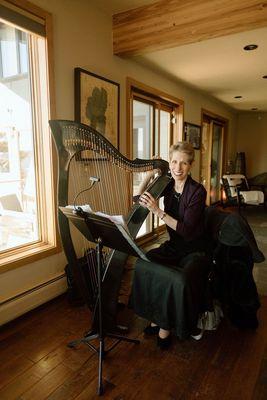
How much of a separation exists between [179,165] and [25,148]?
1.26 metres

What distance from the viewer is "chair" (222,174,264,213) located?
5789mm

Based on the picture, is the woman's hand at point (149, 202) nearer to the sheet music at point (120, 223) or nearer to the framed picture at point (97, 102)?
the sheet music at point (120, 223)

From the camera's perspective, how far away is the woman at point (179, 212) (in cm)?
177

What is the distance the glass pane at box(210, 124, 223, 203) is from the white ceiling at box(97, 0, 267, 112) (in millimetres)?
1570

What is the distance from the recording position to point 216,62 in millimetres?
3465

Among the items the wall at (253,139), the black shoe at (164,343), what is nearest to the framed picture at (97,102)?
the black shoe at (164,343)

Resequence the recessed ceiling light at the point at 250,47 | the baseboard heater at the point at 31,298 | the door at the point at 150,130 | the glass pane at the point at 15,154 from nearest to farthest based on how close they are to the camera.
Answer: the baseboard heater at the point at 31,298, the glass pane at the point at 15,154, the recessed ceiling light at the point at 250,47, the door at the point at 150,130

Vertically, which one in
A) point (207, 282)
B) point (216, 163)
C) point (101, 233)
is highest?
point (216, 163)

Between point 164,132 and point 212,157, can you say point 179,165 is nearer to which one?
point 164,132

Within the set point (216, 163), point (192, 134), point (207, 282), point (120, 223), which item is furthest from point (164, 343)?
point (216, 163)

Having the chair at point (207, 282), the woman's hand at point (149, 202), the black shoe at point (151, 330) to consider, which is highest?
the woman's hand at point (149, 202)

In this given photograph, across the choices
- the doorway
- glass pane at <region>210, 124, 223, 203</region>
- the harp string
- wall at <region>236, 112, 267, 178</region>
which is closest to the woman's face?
the harp string

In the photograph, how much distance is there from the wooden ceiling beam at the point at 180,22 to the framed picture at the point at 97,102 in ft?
1.41

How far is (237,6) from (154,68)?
1.59 metres
